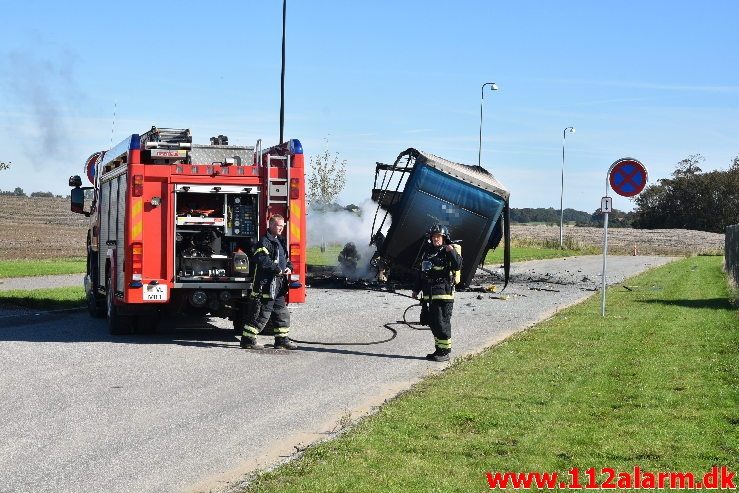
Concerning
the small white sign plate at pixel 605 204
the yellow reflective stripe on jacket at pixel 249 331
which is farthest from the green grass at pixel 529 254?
the yellow reflective stripe on jacket at pixel 249 331

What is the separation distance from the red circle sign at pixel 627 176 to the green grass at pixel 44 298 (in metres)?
10.2

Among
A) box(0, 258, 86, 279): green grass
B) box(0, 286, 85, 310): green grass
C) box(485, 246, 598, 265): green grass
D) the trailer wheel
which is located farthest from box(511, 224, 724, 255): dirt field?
the trailer wheel

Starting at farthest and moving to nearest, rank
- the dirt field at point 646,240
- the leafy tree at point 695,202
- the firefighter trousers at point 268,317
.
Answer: the leafy tree at point 695,202 → the dirt field at point 646,240 → the firefighter trousers at point 268,317

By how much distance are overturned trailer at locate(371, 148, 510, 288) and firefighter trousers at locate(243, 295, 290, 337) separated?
9747 millimetres

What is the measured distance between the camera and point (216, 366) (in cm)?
1272

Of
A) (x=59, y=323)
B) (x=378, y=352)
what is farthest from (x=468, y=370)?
(x=59, y=323)

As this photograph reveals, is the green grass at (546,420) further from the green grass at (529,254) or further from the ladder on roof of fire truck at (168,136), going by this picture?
the green grass at (529,254)

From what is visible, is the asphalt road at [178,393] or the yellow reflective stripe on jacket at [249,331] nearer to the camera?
the asphalt road at [178,393]

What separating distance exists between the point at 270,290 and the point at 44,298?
8.87 m

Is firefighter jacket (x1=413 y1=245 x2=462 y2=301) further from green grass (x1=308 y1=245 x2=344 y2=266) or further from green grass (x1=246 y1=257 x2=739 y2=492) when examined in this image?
green grass (x1=308 y1=245 x2=344 y2=266)

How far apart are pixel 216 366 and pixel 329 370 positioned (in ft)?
4.33

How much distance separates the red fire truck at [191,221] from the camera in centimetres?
1488

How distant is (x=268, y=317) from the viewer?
14516 mm

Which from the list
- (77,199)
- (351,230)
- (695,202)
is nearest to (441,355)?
(77,199)
